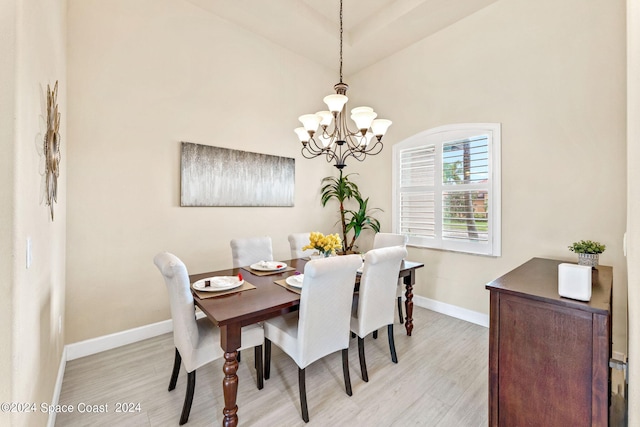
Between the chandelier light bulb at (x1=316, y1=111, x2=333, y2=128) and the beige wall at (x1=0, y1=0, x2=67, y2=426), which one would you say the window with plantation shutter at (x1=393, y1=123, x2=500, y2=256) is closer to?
the chandelier light bulb at (x1=316, y1=111, x2=333, y2=128)

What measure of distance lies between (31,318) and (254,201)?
249 cm

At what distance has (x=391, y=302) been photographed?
2.35 m

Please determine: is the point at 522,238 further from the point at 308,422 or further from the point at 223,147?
the point at 223,147

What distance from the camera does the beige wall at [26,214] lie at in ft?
3.09

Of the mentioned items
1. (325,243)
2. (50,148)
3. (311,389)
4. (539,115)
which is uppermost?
(539,115)

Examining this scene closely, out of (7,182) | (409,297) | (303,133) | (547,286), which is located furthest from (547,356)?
(7,182)

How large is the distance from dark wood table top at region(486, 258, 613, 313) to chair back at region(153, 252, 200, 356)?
5.74 ft

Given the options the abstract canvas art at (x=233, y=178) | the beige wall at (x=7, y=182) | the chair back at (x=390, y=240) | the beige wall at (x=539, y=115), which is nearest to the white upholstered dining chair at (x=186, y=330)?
the beige wall at (x=7, y=182)

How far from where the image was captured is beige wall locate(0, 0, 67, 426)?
37.1 inches

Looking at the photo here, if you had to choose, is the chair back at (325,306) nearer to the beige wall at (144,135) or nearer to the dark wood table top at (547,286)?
the dark wood table top at (547,286)

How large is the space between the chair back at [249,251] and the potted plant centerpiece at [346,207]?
5.16 feet

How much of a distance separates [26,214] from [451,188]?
3.62 m

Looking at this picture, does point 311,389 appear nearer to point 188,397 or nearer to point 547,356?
point 188,397

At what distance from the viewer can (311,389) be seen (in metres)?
2.05
